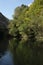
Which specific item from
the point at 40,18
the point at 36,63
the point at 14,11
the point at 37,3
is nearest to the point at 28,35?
the point at 37,3

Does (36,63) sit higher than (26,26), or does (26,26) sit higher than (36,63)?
(26,26)

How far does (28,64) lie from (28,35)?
4302 centimetres

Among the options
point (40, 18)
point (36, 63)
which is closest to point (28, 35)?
point (40, 18)

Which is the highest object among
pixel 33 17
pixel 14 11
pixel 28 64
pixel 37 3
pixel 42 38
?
pixel 14 11

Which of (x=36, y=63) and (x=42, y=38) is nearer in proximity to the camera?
(x=36, y=63)

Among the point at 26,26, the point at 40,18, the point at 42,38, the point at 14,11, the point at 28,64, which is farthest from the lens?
the point at 14,11

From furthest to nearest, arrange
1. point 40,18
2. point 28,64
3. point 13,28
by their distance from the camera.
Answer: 1. point 13,28
2. point 40,18
3. point 28,64

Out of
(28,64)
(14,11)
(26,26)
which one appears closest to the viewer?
Answer: (28,64)

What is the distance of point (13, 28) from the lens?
282 ft

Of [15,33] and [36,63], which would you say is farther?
[15,33]

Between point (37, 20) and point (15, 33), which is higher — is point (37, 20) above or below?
below

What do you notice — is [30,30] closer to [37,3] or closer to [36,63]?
[37,3]

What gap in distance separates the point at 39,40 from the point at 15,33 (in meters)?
24.0

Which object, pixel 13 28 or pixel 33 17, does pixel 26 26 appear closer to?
pixel 33 17
